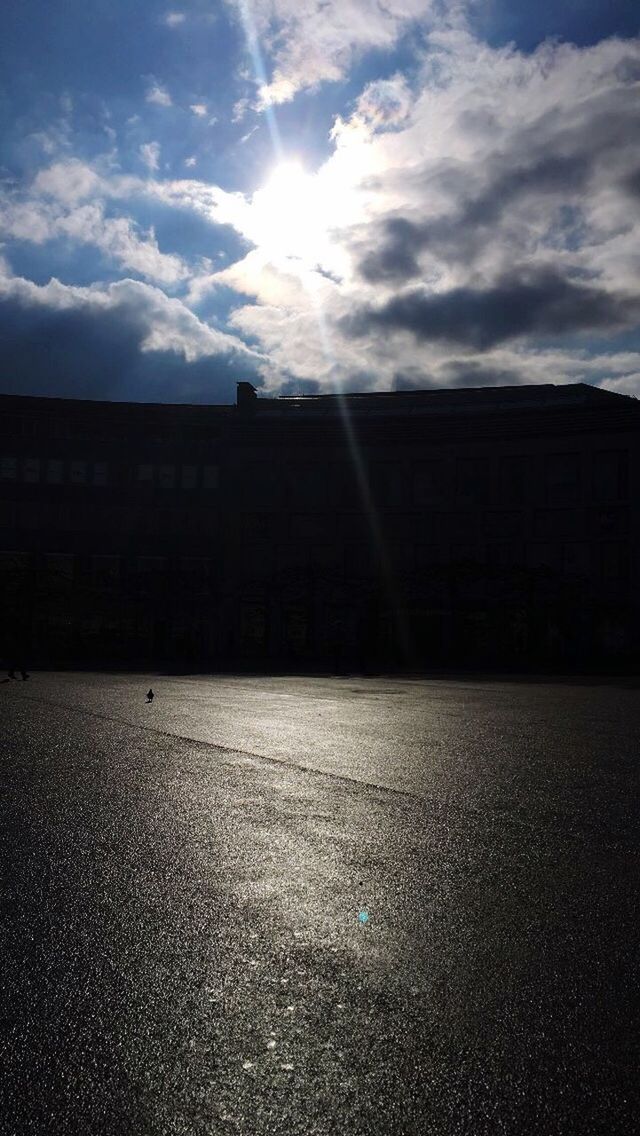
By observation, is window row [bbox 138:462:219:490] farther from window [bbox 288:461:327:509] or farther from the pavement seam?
the pavement seam

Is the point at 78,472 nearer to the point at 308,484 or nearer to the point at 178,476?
the point at 178,476

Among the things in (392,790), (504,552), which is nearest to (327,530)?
(504,552)

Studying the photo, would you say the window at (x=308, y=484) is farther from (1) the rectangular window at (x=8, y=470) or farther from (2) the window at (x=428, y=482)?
(1) the rectangular window at (x=8, y=470)

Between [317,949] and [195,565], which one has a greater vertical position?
[195,565]

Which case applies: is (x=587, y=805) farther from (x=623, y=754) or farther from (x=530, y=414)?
(x=530, y=414)

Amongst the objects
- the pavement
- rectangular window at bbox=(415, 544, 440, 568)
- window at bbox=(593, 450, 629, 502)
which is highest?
window at bbox=(593, 450, 629, 502)

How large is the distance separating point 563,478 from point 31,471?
2803cm

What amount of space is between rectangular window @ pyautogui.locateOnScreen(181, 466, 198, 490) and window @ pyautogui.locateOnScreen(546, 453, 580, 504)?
62.2 ft

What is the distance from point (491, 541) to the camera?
46969 mm

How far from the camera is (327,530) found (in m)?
48.4

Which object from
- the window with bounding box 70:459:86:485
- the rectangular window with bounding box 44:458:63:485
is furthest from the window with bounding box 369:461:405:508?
the rectangular window with bounding box 44:458:63:485

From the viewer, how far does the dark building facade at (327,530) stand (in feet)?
143

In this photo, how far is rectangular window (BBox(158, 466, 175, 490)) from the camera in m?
48.3

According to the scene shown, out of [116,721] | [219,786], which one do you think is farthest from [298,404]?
[219,786]
